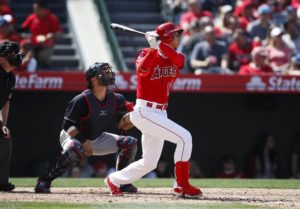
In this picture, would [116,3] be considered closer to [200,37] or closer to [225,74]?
[200,37]

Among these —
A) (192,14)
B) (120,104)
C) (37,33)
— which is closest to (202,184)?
(120,104)

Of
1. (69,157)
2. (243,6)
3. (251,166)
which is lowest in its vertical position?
(251,166)

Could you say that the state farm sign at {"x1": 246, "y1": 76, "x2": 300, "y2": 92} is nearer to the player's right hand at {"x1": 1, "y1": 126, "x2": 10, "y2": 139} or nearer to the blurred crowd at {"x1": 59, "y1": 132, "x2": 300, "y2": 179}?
the blurred crowd at {"x1": 59, "y1": 132, "x2": 300, "y2": 179}

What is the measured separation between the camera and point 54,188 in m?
9.78

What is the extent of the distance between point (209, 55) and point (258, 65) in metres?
0.79

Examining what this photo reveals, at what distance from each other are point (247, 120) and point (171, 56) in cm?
636

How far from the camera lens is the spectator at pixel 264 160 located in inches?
555

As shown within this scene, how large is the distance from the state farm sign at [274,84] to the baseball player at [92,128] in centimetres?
472

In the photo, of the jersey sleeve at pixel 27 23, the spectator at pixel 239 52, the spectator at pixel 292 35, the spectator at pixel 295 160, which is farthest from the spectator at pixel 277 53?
the jersey sleeve at pixel 27 23

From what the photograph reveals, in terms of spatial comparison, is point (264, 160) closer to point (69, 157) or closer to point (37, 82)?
point (37, 82)

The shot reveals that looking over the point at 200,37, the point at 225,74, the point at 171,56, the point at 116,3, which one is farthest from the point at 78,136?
the point at 116,3

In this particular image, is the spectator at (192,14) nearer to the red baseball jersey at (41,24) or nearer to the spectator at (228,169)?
the red baseball jersey at (41,24)

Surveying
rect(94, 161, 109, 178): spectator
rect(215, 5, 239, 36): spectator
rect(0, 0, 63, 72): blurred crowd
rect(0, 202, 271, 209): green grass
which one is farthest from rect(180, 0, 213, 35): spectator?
rect(0, 202, 271, 209): green grass

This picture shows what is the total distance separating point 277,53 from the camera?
14.3m
